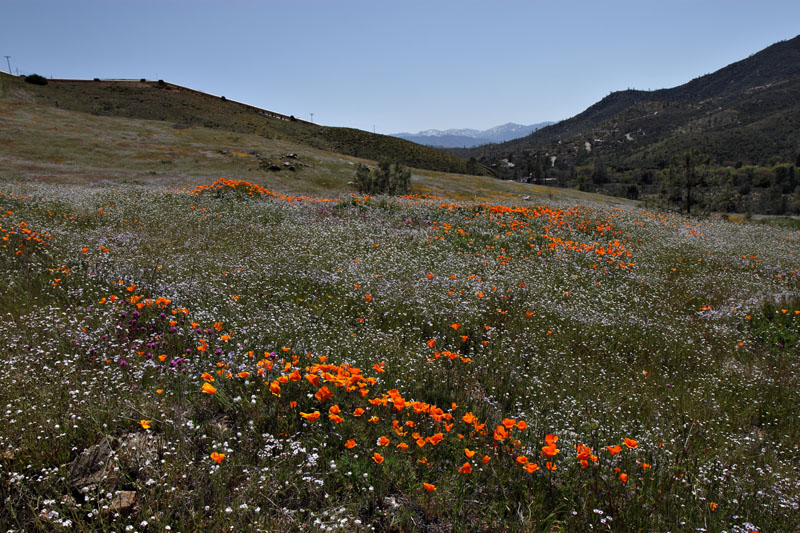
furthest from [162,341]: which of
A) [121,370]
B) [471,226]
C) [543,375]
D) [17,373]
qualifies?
[471,226]

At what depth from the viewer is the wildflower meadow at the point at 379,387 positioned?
8.56ft

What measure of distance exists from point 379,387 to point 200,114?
360ft

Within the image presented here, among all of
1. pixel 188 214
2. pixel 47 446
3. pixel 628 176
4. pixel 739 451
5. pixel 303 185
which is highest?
pixel 628 176

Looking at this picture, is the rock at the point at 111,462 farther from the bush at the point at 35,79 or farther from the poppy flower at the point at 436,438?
the bush at the point at 35,79

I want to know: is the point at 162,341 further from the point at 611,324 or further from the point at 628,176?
the point at 628,176

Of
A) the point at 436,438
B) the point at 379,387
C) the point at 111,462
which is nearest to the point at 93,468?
the point at 111,462

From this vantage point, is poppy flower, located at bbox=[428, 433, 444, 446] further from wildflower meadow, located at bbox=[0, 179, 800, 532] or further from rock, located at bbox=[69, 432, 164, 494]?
rock, located at bbox=[69, 432, 164, 494]

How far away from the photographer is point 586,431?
370 cm

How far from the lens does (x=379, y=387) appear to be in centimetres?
388

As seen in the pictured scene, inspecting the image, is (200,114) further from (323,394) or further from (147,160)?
(323,394)

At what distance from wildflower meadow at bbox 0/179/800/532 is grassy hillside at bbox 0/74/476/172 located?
7773 centimetres

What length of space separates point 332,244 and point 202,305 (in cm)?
463

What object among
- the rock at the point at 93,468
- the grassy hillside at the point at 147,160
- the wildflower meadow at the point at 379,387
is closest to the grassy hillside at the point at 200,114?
the grassy hillside at the point at 147,160

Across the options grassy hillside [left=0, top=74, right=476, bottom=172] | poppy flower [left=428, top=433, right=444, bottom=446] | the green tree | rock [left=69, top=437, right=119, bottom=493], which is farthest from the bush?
poppy flower [left=428, top=433, right=444, bottom=446]
